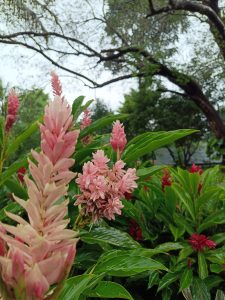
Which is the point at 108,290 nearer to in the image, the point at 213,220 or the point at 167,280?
the point at 167,280

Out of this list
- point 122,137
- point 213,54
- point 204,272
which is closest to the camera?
point 122,137

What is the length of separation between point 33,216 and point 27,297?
2.5 inches

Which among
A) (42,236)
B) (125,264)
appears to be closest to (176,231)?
(125,264)

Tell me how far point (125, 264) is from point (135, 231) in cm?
78

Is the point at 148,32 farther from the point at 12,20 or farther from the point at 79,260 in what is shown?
the point at 79,260

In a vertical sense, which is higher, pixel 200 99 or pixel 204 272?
pixel 200 99

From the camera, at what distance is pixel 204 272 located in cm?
210

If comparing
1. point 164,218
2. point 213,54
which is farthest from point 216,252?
point 213,54

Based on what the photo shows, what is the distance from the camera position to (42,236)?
363 mm

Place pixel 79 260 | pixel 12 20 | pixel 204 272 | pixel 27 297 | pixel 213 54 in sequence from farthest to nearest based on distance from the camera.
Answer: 1. pixel 213 54
2. pixel 12 20
3. pixel 204 272
4. pixel 79 260
5. pixel 27 297

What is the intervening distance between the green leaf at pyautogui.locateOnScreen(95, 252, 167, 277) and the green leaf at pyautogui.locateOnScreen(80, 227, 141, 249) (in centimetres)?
27

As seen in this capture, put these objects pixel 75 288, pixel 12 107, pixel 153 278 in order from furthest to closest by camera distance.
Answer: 1. pixel 153 278
2. pixel 12 107
3. pixel 75 288

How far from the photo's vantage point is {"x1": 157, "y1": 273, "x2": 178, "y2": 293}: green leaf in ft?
6.59

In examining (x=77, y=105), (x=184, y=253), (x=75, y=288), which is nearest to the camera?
(x=75, y=288)
